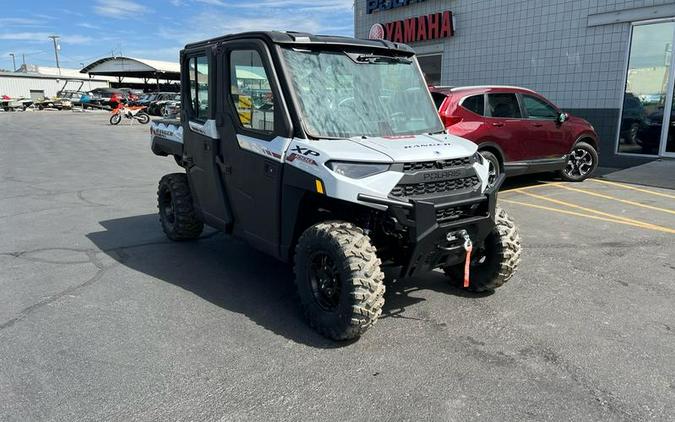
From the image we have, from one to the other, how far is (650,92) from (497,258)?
9.62 meters

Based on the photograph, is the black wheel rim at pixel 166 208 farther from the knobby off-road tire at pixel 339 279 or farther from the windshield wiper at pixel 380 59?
the windshield wiper at pixel 380 59

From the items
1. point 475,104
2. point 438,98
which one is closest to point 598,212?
point 475,104

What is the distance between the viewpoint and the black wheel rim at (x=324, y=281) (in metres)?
3.79

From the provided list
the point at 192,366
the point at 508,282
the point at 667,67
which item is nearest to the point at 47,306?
the point at 192,366

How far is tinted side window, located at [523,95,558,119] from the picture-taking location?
9.23 m

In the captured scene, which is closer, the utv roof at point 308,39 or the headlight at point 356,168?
the headlight at point 356,168

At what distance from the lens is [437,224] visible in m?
3.63

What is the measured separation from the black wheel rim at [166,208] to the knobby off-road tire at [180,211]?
0.02m

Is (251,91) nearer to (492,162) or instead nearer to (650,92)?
(492,162)

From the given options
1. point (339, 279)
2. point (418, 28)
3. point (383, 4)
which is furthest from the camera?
point (383, 4)

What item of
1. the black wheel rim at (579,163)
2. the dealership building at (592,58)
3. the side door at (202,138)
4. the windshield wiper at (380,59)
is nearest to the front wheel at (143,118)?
the dealership building at (592,58)

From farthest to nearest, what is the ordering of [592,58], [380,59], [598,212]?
[592,58] → [598,212] → [380,59]

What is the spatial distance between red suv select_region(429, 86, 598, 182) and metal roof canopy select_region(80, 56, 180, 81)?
50.9 m

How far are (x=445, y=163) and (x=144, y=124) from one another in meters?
28.0
